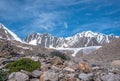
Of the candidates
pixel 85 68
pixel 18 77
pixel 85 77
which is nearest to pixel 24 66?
pixel 18 77

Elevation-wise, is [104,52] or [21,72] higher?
[104,52]

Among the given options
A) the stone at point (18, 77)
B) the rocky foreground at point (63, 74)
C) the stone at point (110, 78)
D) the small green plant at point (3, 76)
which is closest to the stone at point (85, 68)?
the rocky foreground at point (63, 74)

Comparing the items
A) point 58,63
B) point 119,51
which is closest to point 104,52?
point 119,51

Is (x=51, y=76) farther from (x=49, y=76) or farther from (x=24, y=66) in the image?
(x=24, y=66)

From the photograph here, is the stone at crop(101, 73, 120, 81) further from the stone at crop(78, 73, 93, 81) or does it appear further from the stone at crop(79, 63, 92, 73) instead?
the stone at crop(79, 63, 92, 73)

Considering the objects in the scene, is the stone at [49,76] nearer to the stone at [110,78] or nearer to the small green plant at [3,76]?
the small green plant at [3,76]

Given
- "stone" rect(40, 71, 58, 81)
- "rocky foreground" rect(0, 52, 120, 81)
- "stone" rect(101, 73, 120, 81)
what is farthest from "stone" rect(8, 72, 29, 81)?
"stone" rect(101, 73, 120, 81)

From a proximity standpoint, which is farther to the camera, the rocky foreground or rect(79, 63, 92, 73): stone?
Answer: rect(79, 63, 92, 73): stone

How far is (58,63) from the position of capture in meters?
18.9

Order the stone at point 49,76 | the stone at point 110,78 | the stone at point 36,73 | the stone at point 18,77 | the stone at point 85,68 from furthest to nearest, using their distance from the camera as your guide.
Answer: the stone at point 85,68 → the stone at point 36,73 → the stone at point 18,77 → the stone at point 49,76 → the stone at point 110,78

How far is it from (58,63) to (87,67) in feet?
6.38

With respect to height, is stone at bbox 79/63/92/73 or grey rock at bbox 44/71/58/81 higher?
stone at bbox 79/63/92/73

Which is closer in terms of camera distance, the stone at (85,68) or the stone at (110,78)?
the stone at (110,78)

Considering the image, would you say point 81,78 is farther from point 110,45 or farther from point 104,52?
point 110,45
